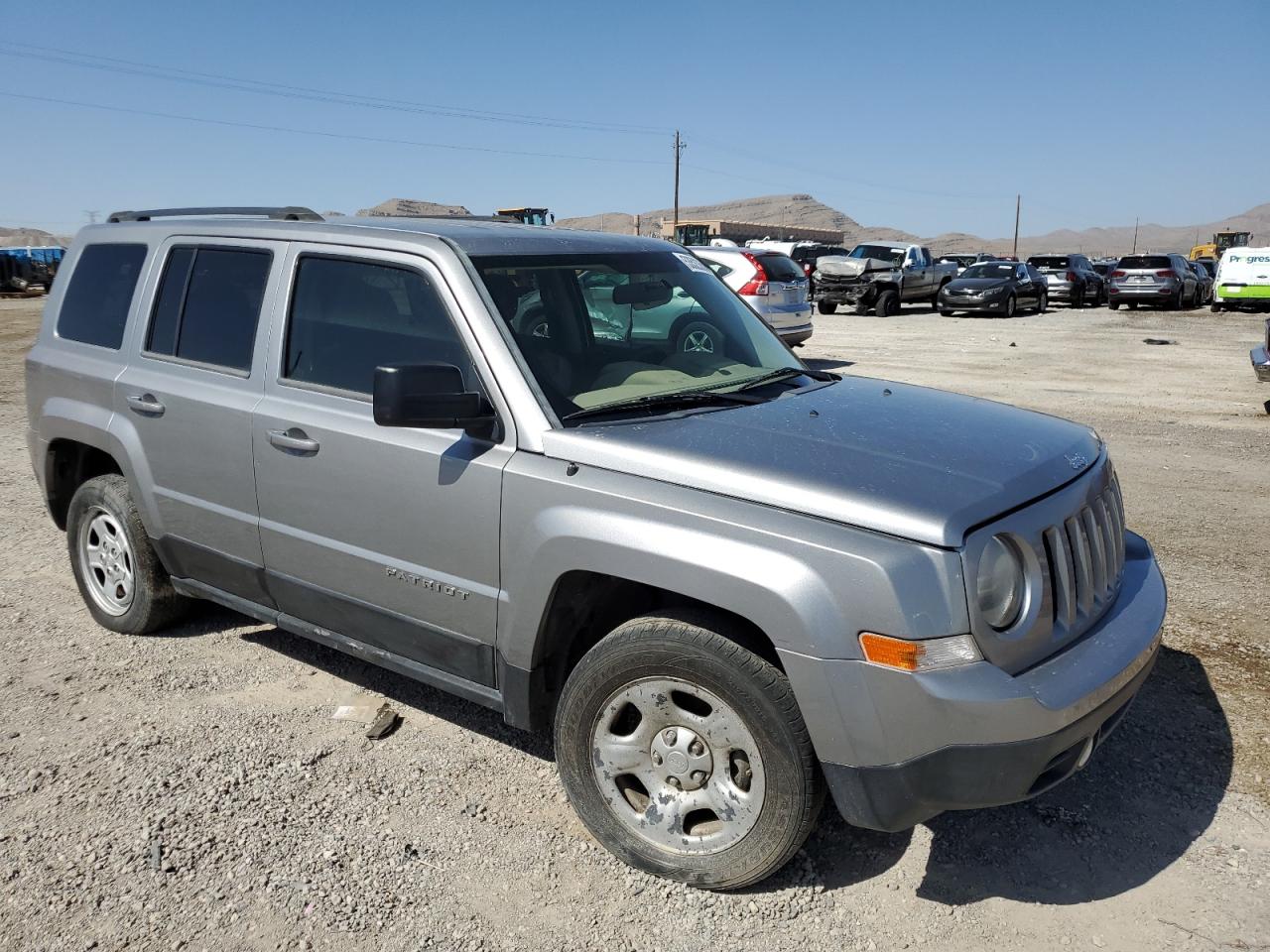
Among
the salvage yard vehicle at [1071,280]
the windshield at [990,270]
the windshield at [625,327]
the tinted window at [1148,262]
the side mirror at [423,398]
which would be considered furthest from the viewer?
the salvage yard vehicle at [1071,280]

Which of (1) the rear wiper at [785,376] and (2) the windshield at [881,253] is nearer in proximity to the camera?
(1) the rear wiper at [785,376]

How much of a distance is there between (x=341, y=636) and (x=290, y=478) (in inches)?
24.4

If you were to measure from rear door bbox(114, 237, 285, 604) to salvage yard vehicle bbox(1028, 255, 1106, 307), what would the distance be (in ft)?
104

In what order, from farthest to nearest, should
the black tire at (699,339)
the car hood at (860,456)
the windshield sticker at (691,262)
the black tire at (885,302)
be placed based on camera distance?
the black tire at (885,302) → the windshield sticker at (691,262) → the black tire at (699,339) → the car hood at (860,456)

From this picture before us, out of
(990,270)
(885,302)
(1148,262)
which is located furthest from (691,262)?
(1148,262)

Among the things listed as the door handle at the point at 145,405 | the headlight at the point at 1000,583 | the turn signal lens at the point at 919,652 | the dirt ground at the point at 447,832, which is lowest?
the dirt ground at the point at 447,832

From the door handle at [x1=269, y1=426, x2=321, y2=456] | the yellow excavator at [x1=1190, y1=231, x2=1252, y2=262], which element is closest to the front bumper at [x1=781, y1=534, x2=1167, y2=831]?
the door handle at [x1=269, y1=426, x2=321, y2=456]

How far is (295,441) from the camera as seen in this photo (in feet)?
12.2

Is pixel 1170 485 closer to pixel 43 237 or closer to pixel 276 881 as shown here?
pixel 276 881

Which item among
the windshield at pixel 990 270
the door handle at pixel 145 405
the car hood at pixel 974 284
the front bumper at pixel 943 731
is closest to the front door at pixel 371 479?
the door handle at pixel 145 405

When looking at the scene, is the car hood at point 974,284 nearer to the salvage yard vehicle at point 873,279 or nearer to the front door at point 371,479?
the salvage yard vehicle at point 873,279

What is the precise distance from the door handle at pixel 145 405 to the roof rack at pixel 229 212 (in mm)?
914

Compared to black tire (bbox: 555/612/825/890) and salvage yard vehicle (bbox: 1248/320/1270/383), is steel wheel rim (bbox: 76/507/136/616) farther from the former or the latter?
salvage yard vehicle (bbox: 1248/320/1270/383)

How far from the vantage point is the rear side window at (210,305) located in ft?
13.3
